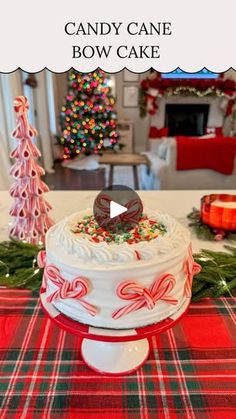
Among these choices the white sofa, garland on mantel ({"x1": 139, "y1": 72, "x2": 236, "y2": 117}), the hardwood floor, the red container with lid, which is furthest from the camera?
garland on mantel ({"x1": 139, "y1": 72, "x2": 236, "y2": 117})

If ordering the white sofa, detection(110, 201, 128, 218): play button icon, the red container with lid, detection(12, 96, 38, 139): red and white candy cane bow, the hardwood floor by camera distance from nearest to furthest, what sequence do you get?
detection(110, 201, 128, 218): play button icon, detection(12, 96, 38, 139): red and white candy cane bow, the red container with lid, the white sofa, the hardwood floor

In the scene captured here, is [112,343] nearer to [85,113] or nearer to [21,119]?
[21,119]

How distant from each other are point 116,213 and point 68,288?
18cm

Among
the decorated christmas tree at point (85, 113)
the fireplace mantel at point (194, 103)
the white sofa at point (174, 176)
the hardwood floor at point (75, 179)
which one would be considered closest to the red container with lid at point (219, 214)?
the white sofa at point (174, 176)

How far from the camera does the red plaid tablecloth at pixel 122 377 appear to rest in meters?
0.60

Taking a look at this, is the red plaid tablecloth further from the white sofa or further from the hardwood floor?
the hardwood floor

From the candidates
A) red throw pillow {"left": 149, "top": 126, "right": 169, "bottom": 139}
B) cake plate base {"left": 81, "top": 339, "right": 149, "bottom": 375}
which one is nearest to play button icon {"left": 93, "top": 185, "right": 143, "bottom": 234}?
cake plate base {"left": 81, "top": 339, "right": 149, "bottom": 375}

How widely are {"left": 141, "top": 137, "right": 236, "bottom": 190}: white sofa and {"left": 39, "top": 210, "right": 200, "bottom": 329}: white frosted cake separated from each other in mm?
2344

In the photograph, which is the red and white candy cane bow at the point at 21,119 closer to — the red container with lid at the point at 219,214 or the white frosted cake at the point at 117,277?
the white frosted cake at the point at 117,277

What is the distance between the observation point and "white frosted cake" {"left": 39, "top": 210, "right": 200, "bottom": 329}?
564mm

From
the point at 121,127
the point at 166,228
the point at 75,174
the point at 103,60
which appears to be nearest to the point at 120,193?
the point at 166,228

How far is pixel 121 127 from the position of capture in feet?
18.3

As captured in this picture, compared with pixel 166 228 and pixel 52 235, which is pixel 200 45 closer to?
pixel 166 228

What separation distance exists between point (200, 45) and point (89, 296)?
861 millimetres
